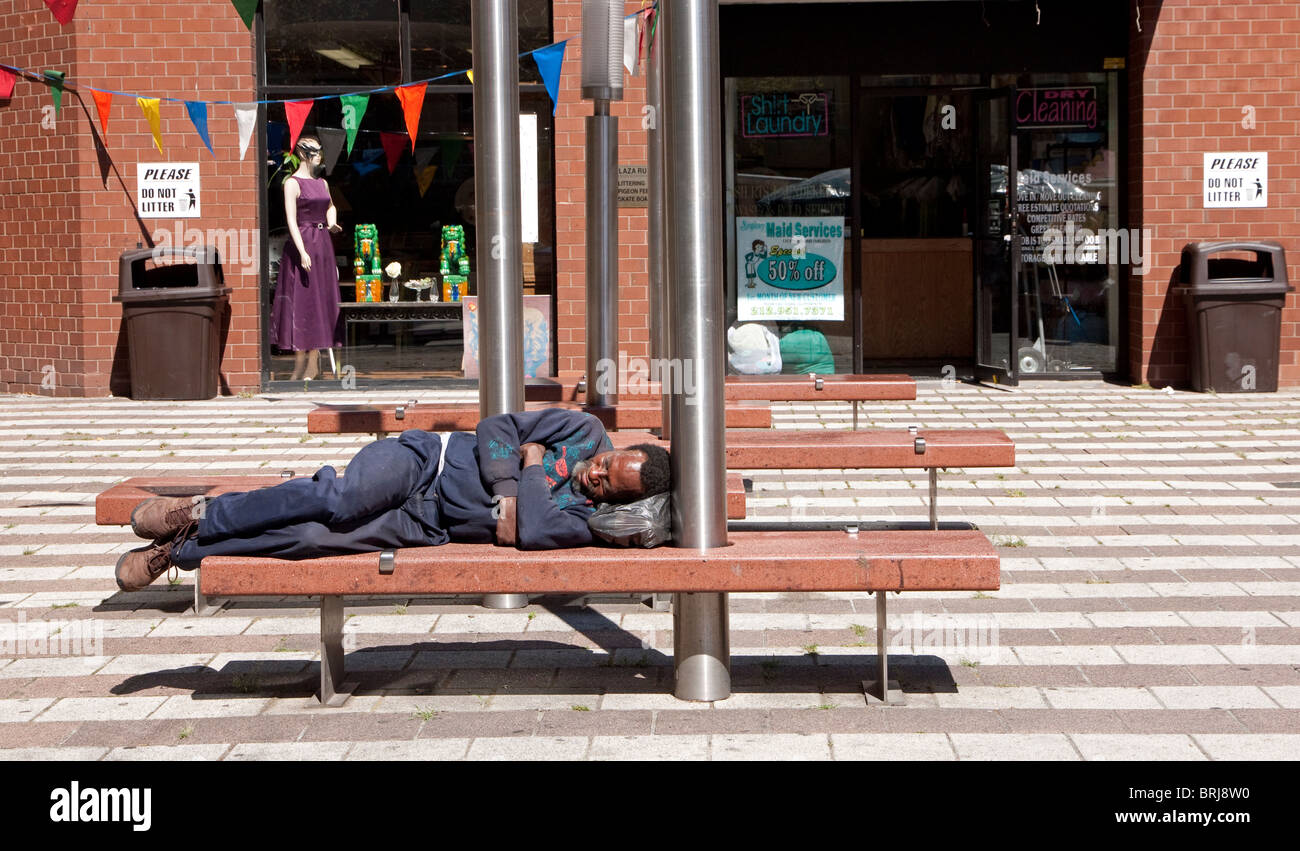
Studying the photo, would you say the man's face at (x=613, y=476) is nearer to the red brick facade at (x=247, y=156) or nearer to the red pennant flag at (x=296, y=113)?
the red pennant flag at (x=296, y=113)

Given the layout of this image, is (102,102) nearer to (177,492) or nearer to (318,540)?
(177,492)

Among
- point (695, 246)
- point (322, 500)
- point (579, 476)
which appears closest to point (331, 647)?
point (322, 500)

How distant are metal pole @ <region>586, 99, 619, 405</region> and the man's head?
2.97 metres

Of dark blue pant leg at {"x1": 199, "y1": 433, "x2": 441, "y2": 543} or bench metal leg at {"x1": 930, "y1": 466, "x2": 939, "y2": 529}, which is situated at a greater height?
dark blue pant leg at {"x1": 199, "y1": 433, "x2": 441, "y2": 543}

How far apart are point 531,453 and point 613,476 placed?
1.37 ft

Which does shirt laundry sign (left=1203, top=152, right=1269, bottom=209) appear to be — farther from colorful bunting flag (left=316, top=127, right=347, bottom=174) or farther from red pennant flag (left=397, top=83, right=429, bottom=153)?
colorful bunting flag (left=316, top=127, right=347, bottom=174)

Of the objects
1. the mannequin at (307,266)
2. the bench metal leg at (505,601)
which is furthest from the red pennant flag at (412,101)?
the bench metal leg at (505,601)

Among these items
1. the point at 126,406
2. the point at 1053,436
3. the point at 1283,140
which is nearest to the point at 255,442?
the point at 126,406

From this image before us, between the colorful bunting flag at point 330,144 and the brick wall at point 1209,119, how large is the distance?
24.1 feet

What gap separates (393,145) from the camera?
14.6 m

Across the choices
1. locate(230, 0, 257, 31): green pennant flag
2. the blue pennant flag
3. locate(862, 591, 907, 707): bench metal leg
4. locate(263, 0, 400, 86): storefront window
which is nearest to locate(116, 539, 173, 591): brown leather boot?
locate(862, 591, 907, 707): bench metal leg

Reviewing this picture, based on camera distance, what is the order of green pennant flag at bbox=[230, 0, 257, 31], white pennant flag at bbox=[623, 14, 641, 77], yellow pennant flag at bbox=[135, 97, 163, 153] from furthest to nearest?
yellow pennant flag at bbox=[135, 97, 163, 153] → white pennant flag at bbox=[623, 14, 641, 77] → green pennant flag at bbox=[230, 0, 257, 31]

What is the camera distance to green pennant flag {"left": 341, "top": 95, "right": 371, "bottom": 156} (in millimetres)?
13969

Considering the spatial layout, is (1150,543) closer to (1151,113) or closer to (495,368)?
(495,368)
